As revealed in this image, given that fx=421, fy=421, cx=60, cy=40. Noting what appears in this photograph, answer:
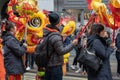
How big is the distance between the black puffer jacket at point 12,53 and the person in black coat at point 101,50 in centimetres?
171

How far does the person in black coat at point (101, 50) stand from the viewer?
6104 millimetres

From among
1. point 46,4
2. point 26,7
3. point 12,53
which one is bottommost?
point 12,53

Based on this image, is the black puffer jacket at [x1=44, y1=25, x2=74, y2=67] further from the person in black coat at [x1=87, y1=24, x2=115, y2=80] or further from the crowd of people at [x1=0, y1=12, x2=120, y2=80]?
the person in black coat at [x1=87, y1=24, x2=115, y2=80]

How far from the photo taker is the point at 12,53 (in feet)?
24.8

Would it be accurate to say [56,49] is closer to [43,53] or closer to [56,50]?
[56,50]

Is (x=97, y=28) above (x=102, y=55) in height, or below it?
above

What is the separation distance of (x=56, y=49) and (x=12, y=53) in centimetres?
139

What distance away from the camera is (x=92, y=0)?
23.1 feet

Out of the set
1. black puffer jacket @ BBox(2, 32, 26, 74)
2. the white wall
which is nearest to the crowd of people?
black puffer jacket @ BBox(2, 32, 26, 74)

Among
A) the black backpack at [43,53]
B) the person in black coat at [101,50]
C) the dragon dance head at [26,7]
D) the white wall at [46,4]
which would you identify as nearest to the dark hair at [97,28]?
the person in black coat at [101,50]

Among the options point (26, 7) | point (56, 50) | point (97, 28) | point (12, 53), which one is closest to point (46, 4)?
point (26, 7)

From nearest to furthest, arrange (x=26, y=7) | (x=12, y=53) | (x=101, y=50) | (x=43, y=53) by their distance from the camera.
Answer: (x=101, y=50), (x=43, y=53), (x=12, y=53), (x=26, y=7)

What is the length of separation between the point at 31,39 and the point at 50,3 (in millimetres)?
11387

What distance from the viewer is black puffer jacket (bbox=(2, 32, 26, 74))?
7.49 metres
